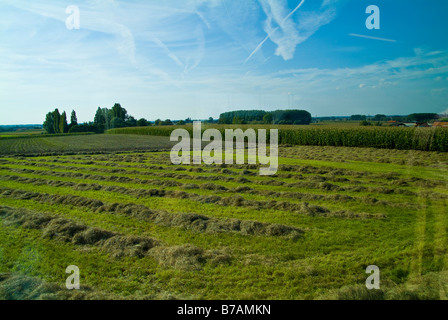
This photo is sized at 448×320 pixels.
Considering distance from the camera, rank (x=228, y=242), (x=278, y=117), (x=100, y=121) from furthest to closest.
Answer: (x=100, y=121) < (x=278, y=117) < (x=228, y=242)

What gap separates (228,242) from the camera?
21.3 feet

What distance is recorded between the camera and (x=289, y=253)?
5.86m

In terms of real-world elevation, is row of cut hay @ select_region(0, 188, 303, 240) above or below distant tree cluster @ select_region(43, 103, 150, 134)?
below

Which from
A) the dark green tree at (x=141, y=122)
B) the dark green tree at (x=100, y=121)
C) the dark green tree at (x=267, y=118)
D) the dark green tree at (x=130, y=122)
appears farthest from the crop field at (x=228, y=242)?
the dark green tree at (x=141, y=122)

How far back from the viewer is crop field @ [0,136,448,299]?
460 centimetres

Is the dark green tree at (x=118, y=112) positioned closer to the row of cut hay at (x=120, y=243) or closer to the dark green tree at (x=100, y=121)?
the dark green tree at (x=100, y=121)

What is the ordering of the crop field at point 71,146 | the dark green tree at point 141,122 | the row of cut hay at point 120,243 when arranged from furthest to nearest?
1. the dark green tree at point 141,122
2. the crop field at point 71,146
3. the row of cut hay at point 120,243

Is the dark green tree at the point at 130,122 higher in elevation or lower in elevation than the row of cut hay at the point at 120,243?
higher

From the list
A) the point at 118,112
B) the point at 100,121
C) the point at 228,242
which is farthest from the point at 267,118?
the point at 118,112

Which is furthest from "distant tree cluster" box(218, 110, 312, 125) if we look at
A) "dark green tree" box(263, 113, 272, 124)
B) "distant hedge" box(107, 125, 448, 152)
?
"distant hedge" box(107, 125, 448, 152)

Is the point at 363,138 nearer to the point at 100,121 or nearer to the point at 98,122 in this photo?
the point at 100,121

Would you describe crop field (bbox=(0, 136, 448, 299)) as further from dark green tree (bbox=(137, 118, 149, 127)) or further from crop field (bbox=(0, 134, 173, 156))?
dark green tree (bbox=(137, 118, 149, 127))

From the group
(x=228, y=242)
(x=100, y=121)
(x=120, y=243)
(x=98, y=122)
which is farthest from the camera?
(x=98, y=122)

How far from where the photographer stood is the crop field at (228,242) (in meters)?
4.60
